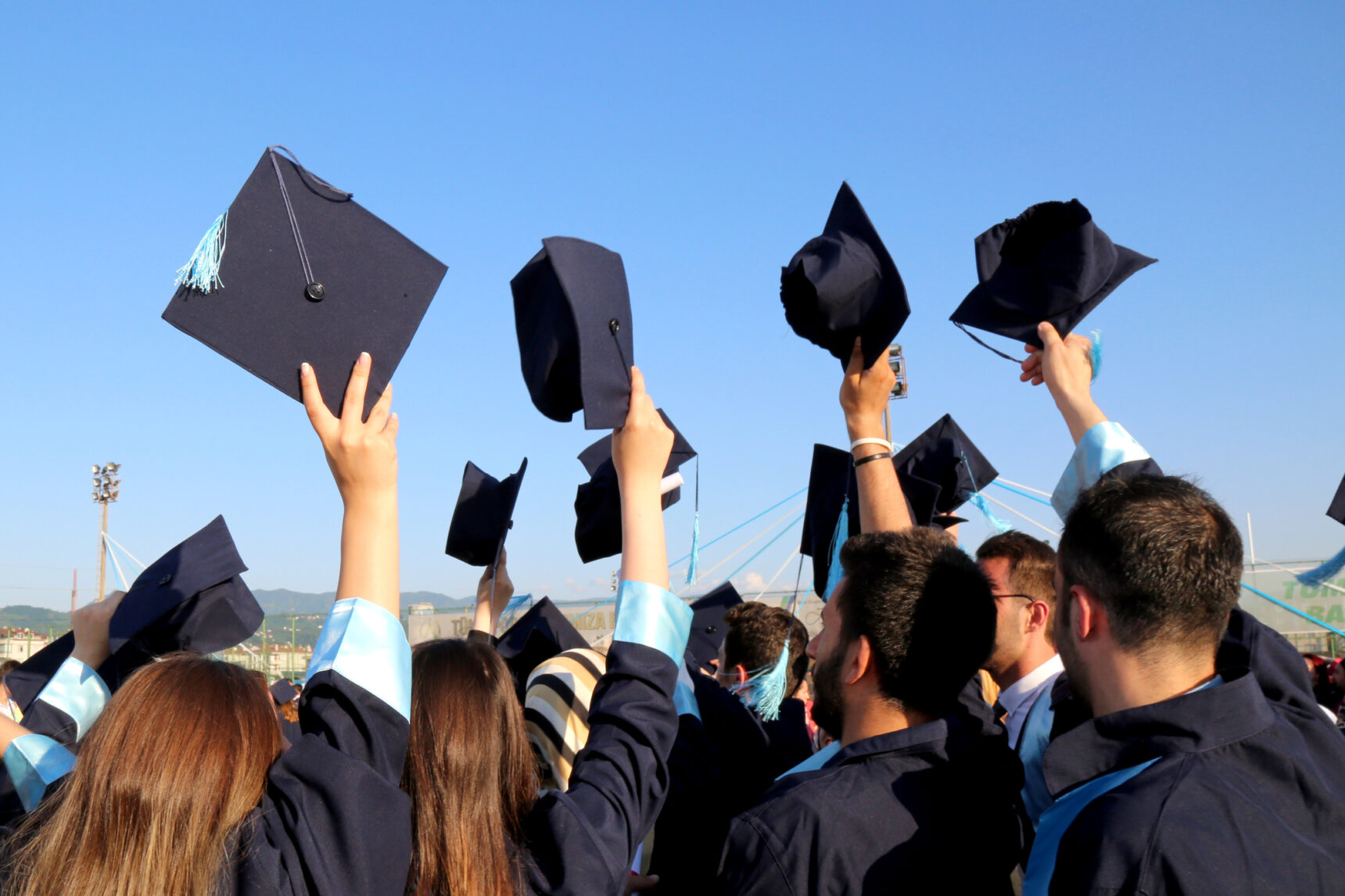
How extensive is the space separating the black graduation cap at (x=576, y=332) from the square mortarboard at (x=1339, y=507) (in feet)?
7.26

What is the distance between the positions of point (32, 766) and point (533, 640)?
250cm

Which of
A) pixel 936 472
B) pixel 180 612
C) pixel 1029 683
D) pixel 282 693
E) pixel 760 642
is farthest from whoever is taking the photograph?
pixel 282 693

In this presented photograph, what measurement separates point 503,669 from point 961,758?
99cm

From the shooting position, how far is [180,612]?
3926 mm

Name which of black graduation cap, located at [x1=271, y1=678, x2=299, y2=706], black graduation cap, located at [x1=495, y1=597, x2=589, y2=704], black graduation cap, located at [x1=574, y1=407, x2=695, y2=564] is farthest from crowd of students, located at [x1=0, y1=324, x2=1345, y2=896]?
black graduation cap, located at [x1=271, y1=678, x2=299, y2=706]

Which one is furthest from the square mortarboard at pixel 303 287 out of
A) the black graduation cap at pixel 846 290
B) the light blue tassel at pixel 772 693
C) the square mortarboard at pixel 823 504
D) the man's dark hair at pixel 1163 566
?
the square mortarboard at pixel 823 504

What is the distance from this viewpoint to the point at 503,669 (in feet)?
7.12

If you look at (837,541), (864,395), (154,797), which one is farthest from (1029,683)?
(154,797)

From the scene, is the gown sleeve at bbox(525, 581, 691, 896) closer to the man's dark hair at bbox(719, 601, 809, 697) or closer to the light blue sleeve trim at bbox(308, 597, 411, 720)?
the light blue sleeve trim at bbox(308, 597, 411, 720)

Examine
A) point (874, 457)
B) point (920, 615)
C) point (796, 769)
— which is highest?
point (874, 457)

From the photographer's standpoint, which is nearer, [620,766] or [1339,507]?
[620,766]

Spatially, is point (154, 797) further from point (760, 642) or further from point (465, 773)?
point (760, 642)

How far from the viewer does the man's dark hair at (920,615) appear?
229 cm

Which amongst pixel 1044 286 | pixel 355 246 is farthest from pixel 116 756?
pixel 1044 286
